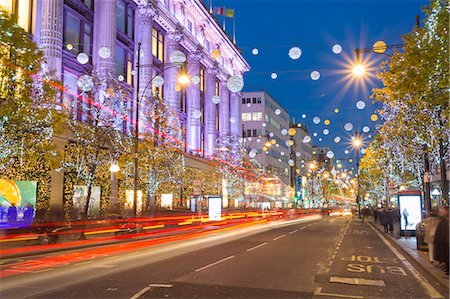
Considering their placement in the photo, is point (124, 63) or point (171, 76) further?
point (171, 76)

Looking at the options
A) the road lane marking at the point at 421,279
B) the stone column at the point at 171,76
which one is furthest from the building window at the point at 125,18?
the road lane marking at the point at 421,279

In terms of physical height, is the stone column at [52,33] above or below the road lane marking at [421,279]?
above

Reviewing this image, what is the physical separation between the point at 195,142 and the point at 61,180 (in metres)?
27.9

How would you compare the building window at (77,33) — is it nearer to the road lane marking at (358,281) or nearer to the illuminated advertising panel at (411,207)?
the illuminated advertising panel at (411,207)

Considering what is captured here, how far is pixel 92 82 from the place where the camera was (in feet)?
109

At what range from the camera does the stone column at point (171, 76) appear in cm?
5503

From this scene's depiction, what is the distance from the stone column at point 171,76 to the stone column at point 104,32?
49.1 feet

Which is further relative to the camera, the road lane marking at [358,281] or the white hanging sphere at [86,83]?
the white hanging sphere at [86,83]

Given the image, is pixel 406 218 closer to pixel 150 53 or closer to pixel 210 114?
pixel 150 53

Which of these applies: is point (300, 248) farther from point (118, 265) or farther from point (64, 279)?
point (64, 279)

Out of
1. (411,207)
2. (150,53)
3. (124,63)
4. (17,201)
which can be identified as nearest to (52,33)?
(17,201)

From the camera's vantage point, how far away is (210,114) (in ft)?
223

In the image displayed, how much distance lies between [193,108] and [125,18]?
1738 centimetres

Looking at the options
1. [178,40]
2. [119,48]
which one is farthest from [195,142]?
[119,48]
